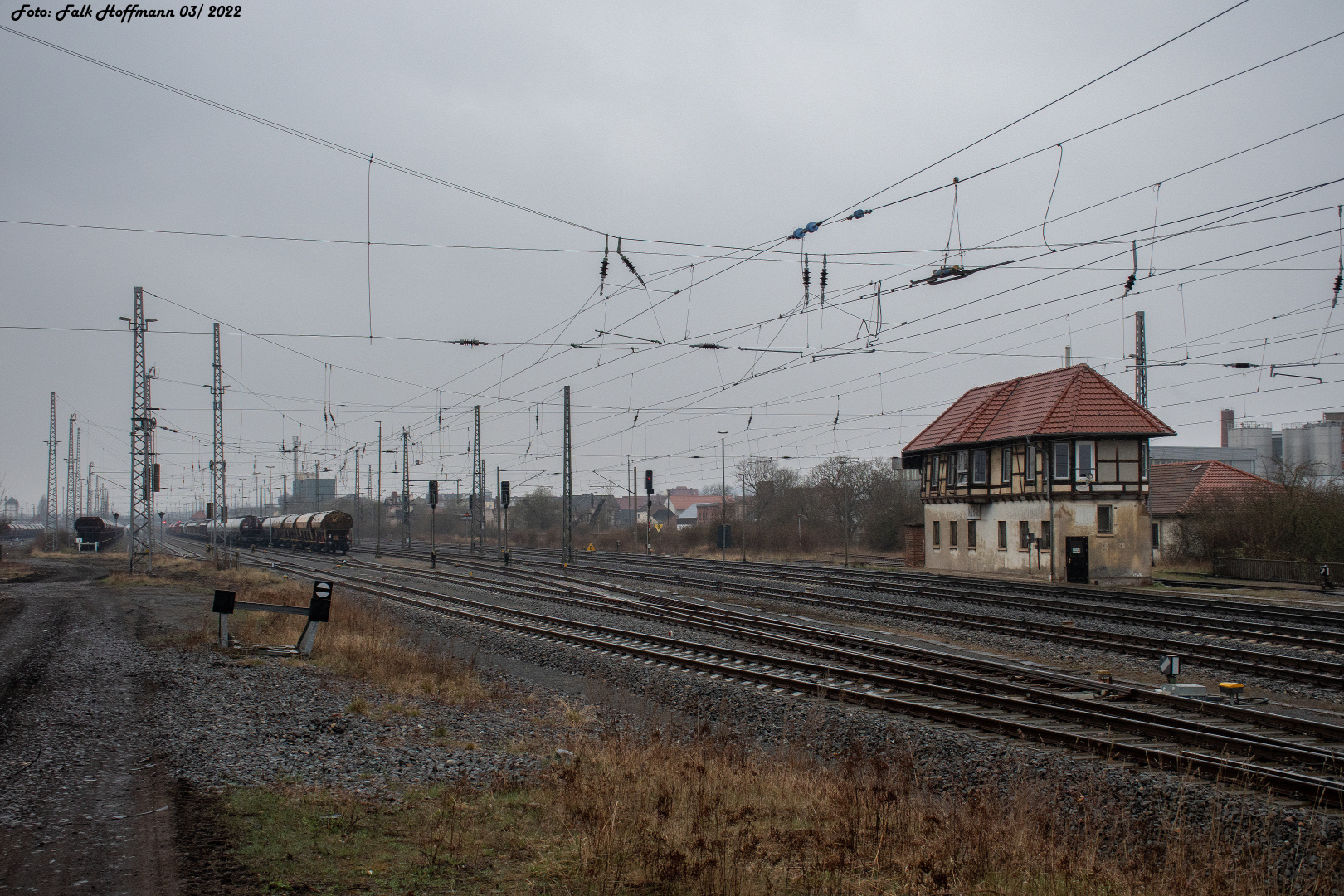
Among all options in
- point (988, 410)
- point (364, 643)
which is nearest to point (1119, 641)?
point (364, 643)

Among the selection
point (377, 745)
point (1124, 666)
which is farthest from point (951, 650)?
point (377, 745)

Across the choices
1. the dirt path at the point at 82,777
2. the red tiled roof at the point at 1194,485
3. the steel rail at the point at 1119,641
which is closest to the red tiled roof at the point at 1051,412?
the red tiled roof at the point at 1194,485

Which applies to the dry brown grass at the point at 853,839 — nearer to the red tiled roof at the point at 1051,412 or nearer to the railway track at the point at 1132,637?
the railway track at the point at 1132,637

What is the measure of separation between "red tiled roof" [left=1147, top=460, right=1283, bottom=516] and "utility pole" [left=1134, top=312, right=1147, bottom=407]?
8.50 meters

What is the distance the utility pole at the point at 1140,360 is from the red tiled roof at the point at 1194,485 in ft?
27.9

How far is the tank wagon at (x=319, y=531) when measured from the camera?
200ft

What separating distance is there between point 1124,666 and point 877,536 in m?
46.4

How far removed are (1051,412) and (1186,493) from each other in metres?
16.6

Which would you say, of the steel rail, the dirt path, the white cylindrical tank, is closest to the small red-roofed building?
the steel rail

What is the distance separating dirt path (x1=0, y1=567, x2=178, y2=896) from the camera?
564cm

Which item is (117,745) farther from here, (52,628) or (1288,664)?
(1288,664)

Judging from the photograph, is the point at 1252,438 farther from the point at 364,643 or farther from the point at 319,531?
the point at 364,643

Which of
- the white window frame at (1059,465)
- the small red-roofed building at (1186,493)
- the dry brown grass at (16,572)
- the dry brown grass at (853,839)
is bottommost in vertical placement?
the dry brown grass at (16,572)

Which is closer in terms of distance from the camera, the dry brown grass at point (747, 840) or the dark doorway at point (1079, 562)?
the dry brown grass at point (747, 840)
